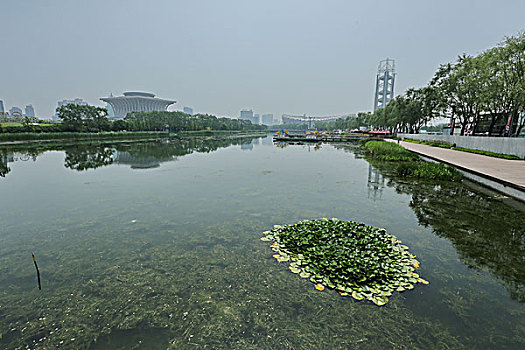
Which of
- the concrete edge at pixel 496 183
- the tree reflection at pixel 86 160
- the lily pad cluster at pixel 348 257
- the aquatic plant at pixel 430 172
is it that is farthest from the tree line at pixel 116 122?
the concrete edge at pixel 496 183

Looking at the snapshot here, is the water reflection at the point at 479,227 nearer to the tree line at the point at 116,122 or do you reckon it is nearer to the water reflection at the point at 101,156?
the water reflection at the point at 101,156

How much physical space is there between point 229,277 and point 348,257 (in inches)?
84.6

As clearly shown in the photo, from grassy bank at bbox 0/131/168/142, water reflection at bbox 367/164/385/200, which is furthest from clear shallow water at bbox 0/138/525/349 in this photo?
grassy bank at bbox 0/131/168/142

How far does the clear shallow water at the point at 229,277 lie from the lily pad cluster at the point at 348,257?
194mm

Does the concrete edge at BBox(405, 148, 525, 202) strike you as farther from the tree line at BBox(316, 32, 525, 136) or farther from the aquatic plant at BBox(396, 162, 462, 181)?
the tree line at BBox(316, 32, 525, 136)

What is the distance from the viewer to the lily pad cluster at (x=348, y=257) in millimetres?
3908

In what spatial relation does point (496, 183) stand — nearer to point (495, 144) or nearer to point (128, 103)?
point (495, 144)

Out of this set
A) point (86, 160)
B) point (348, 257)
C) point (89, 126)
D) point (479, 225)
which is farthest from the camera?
point (89, 126)

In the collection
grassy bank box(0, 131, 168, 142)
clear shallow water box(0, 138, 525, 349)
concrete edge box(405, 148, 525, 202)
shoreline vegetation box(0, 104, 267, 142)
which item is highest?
shoreline vegetation box(0, 104, 267, 142)

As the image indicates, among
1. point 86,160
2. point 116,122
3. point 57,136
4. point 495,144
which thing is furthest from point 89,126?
point 495,144

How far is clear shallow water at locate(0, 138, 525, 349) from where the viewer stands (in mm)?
3082

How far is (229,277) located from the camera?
4.30m

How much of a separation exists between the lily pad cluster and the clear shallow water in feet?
0.64

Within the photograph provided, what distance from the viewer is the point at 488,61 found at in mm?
22219
